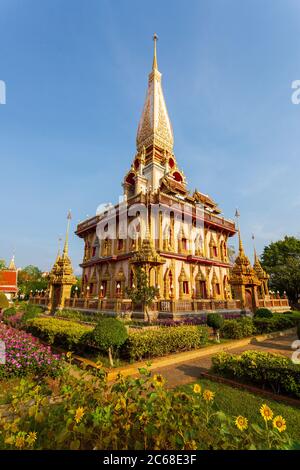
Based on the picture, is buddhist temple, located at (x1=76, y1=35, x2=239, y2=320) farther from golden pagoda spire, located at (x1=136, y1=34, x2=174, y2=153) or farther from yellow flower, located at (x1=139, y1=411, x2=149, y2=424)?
yellow flower, located at (x1=139, y1=411, x2=149, y2=424)

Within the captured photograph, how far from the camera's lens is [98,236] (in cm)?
2838

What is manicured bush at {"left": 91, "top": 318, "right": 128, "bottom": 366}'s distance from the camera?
7.36 meters

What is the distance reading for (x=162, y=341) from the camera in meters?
8.62

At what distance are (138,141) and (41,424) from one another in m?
35.4

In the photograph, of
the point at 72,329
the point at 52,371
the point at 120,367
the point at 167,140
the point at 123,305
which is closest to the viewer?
the point at 52,371

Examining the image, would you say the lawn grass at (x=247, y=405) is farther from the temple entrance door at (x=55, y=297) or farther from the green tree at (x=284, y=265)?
the green tree at (x=284, y=265)

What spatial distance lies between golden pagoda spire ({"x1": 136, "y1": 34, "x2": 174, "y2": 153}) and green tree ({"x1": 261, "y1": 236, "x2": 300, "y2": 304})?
24.7 meters

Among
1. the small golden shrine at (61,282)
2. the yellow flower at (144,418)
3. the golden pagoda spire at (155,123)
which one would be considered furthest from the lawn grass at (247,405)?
the golden pagoda spire at (155,123)

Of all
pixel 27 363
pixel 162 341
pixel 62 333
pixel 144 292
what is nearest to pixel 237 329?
pixel 144 292

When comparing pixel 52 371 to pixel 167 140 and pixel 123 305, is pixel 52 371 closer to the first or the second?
pixel 123 305

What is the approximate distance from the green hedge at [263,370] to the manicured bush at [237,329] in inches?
241

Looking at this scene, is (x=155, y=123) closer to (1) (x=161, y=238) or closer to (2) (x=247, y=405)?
(1) (x=161, y=238)

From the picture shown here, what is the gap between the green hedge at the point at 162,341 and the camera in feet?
26.1

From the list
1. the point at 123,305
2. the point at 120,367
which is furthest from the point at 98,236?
the point at 120,367
